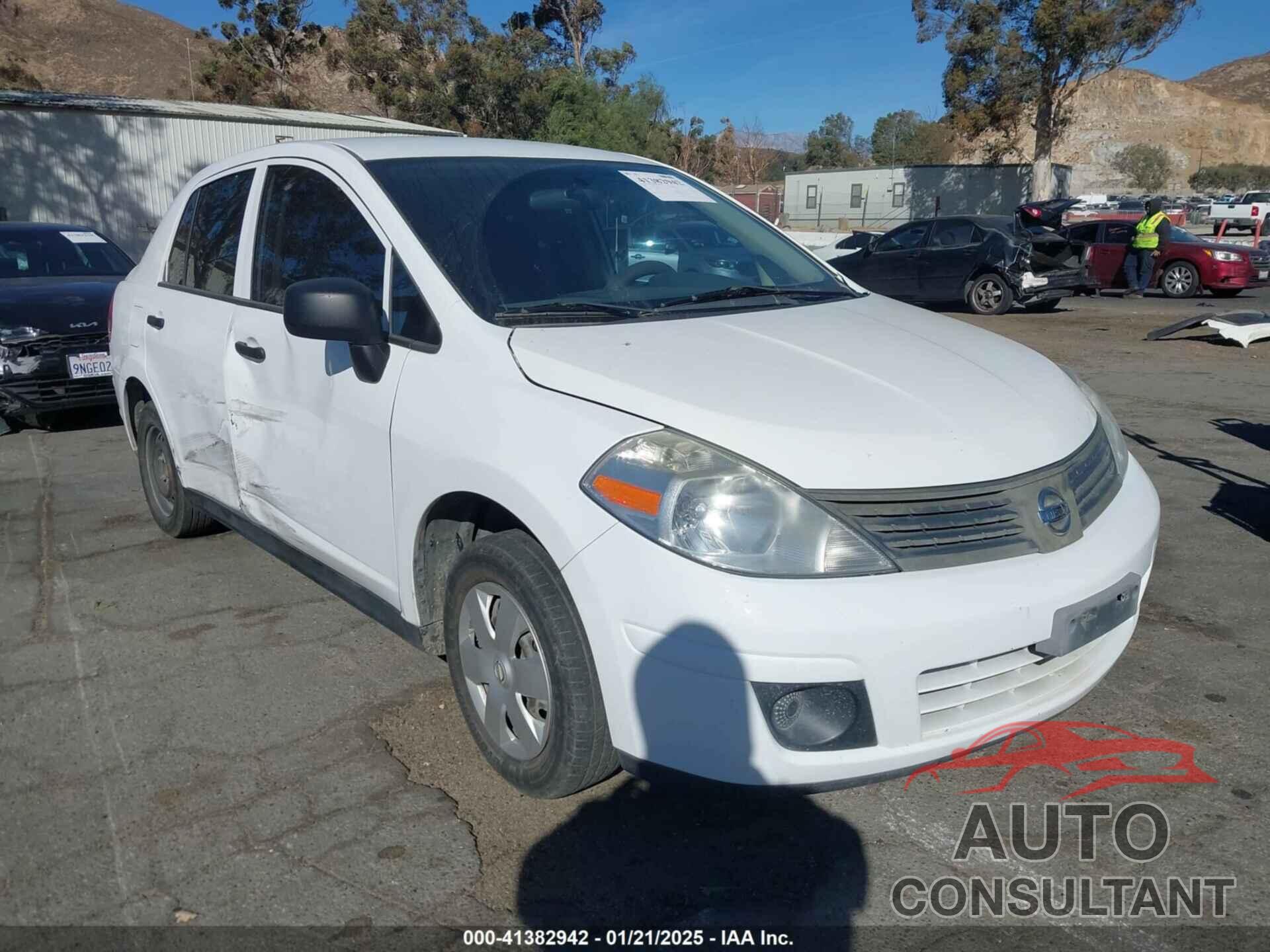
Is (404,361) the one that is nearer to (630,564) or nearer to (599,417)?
(599,417)

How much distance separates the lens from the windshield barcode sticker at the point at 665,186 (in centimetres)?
404

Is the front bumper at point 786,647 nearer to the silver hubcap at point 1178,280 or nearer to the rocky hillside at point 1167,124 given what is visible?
the silver hubcap at point 1178,280

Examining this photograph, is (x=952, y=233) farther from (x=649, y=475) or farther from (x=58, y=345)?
(x=649, y=475)

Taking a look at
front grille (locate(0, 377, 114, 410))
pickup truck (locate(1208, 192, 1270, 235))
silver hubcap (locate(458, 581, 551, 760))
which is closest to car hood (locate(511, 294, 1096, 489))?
silver hubcap (locate(458, 581, 551, 760))

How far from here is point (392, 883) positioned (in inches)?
104

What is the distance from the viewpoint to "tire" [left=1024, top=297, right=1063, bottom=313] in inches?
620

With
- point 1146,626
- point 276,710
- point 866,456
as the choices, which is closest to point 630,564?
point 866,456

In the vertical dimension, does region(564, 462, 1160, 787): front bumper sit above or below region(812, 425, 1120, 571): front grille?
below

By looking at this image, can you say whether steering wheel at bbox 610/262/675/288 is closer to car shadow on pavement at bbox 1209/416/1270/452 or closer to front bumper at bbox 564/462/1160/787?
front bumper at bbox 564/462/1160/787

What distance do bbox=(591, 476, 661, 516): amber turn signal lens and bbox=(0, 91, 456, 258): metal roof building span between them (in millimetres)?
22030

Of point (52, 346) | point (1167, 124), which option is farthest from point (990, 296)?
point (1167, 124)

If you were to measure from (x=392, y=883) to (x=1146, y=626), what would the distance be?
298cm

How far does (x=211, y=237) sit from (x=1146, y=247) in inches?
661

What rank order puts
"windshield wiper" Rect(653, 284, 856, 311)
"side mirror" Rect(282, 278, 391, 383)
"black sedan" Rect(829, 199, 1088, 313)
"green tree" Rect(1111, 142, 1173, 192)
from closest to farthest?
"side mirror" Rect(282, 278, 391, 383) < "windshield wiper" Rect(653, 284, 856, 311) < "black sedan" Rect(829, 199, 1088, 313) < "green tree" Rect(1111, 142, 1173, 192)
